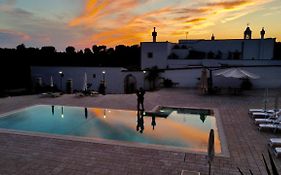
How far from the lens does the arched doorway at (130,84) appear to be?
23.0 metres

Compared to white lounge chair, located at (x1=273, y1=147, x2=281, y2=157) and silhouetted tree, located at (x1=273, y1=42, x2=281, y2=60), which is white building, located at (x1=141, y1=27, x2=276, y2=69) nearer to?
silhouetted tree, located at (x1=273, y1=42, x2=281, y2=60)

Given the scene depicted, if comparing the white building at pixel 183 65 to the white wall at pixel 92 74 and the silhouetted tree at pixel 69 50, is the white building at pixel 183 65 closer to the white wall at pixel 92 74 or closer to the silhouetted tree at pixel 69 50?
the white wall at pixel 92 74

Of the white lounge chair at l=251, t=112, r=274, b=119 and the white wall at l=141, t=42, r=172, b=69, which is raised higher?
the white wall at l=141, t=42, r=172, b=69

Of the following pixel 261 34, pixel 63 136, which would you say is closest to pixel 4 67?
pixel 63 136

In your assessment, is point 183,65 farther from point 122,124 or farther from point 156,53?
point 122,124

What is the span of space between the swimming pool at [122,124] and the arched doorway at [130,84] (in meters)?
11.4

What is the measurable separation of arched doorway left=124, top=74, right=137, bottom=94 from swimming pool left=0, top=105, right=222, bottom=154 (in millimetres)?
11366

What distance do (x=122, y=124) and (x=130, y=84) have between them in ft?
47.0

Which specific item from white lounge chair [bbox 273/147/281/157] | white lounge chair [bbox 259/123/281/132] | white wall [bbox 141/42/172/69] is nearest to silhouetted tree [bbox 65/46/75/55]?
white wall [bbox 141/42/172/69]

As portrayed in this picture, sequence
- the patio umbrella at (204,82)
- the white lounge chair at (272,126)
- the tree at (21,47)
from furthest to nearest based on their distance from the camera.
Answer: the tree at (21,47)
the patio umbrella at (204,82)
the white lounge chair at (272,126)

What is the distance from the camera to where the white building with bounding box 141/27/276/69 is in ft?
79.4

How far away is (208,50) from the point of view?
27.6 metres

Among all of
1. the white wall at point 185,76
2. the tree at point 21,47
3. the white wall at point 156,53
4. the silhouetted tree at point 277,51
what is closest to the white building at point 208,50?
the white wall at point 156,53

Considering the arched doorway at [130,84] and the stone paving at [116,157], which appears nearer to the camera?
the stone paving at [116,157]
